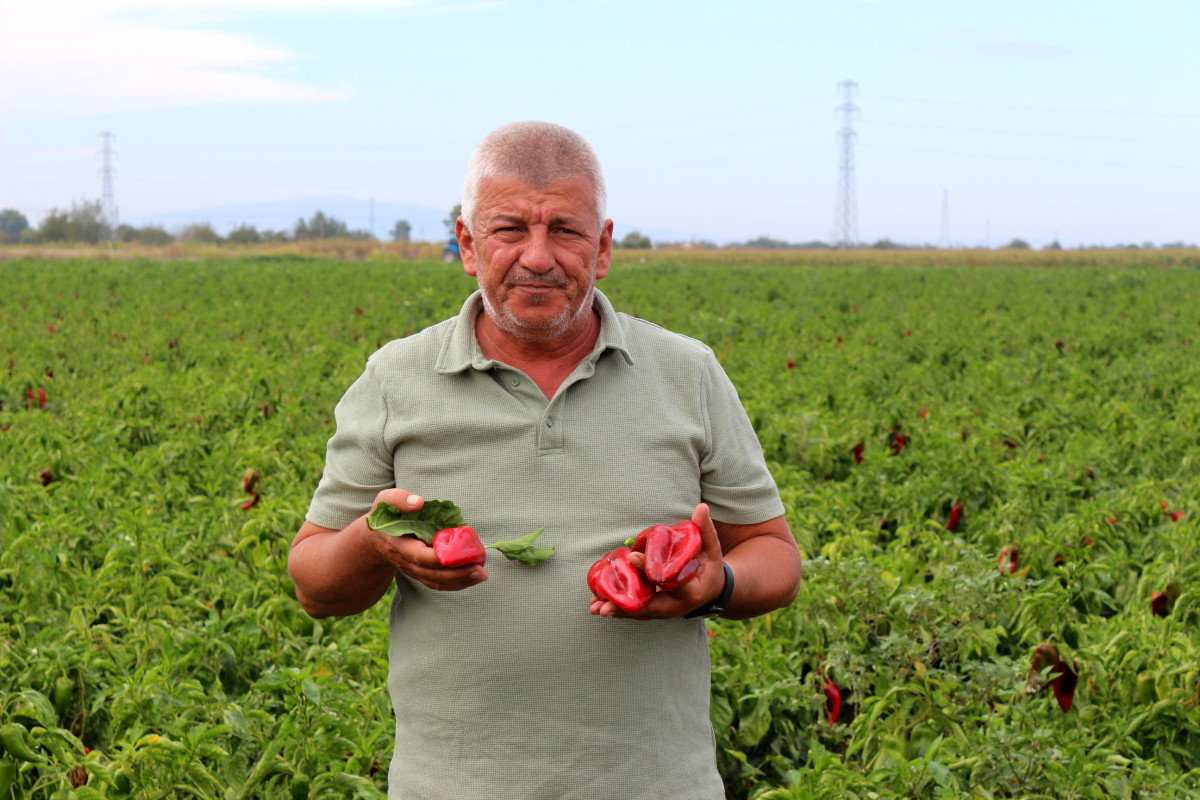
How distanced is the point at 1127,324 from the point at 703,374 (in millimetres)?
13694

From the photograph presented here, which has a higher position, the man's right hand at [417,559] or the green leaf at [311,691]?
the man's right hand at [417,559]

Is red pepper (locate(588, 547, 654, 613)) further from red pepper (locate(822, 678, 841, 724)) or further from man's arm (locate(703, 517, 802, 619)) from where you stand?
red pepper (locate(822, 678, 841, 724))

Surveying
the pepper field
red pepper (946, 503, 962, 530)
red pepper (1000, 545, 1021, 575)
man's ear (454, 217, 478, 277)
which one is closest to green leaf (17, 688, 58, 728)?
the pepper field

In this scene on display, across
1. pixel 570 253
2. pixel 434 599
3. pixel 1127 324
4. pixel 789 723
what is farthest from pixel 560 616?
pixel 1127 324

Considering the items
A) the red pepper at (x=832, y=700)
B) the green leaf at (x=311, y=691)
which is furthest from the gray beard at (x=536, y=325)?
the red pepper at (x=832, y=700)

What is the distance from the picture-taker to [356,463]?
70.0 inches

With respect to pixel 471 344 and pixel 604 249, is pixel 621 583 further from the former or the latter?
pixel 604 249

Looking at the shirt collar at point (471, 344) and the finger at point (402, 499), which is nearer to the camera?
the finger at point (402, 499)

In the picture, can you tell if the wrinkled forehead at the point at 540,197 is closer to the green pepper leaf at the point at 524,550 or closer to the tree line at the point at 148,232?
the green pepper leaf at the point at 524,550

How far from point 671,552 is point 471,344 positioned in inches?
19.7

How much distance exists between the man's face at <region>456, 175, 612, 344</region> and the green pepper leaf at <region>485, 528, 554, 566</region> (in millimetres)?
344

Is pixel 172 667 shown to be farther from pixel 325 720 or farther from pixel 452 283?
pixel 452 283

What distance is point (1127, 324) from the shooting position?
1374 centimetres

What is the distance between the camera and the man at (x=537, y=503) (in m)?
1.69
